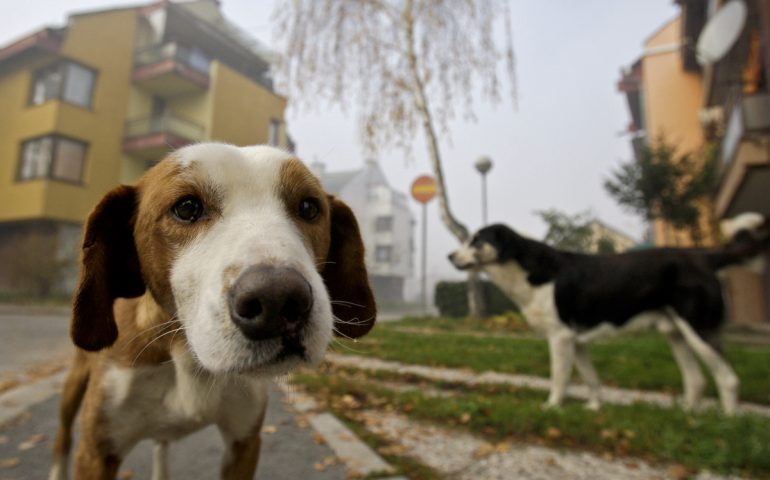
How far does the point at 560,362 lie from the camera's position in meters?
4.59

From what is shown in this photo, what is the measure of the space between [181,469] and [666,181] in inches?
625

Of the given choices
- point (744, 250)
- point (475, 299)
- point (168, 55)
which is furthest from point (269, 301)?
point (168, 55)

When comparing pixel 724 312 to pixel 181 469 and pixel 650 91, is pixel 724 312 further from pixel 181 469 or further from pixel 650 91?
pixel 650 91

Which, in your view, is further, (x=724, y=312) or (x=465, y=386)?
(x=465, y=386)

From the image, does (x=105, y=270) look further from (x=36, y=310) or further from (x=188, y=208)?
(x=36, y=310)

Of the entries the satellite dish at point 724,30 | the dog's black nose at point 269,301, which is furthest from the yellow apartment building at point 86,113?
the dog's black nose at point 269,301

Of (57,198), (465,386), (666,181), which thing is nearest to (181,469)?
(465,386)

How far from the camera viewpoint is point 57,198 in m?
19.1

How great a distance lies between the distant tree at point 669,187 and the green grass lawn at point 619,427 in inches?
495

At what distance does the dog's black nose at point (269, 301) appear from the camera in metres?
1.28

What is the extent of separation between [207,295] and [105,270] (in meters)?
0.79

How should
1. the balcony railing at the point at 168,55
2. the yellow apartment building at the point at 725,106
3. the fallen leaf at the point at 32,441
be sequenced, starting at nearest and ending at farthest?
1. the fallen leaf at the point at 32,441
2. the yellow apartment building at the point at 725,106
3. the balcony railing at the point at 168,55

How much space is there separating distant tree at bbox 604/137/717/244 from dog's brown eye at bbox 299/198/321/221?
15.6 m

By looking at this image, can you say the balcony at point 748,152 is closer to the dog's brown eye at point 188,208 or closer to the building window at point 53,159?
the dog's brown eye at point 188,208
